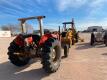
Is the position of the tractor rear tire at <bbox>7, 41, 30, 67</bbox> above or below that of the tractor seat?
below

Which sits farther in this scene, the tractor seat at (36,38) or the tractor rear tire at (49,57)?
the tractor seat at (36,38)

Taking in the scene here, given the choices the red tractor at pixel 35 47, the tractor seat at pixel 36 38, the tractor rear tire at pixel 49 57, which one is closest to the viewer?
the tractor rear tire at pixel 49 57

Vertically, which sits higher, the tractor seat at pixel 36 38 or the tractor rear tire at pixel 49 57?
the tractor seat at pixel 36 38

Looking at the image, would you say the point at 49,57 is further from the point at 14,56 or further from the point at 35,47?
the point at 14,56

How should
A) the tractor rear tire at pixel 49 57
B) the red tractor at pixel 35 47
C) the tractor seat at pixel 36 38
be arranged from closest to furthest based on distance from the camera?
the tractor rear tire at pixel 49 57, the red tractor at pixel 35 47, the tractor seat at pixel 36 38

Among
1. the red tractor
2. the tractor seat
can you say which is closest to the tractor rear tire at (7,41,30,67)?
the red tractor

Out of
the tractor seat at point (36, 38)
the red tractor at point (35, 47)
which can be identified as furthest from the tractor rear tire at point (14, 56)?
the tractor seat at point (36, 38)

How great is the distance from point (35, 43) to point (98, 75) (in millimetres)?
2759

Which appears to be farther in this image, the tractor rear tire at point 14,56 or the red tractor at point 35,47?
the tractor rear tire at point 14,56

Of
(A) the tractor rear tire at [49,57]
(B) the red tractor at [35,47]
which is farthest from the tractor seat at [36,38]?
(A) the tractor rear tire at [49,57]

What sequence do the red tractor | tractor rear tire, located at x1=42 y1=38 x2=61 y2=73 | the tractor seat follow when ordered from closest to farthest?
tractor rear tire, located at x1=42 y1=38 x2=61 y2=73 → the red tractor → the tractor seat

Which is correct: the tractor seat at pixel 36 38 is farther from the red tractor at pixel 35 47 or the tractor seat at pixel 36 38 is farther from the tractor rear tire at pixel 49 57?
the tractor rear tire at pixel 49 57

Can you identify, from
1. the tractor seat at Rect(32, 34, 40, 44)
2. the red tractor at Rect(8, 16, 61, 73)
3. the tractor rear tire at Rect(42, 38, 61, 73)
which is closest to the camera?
the tractor rear tire at Rect(42, 38, 61, 73)

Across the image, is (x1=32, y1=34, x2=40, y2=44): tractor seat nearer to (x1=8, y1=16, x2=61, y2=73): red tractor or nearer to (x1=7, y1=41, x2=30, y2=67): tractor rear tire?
(x1=8, y1=16, x2=61, y2=73): red tractor
